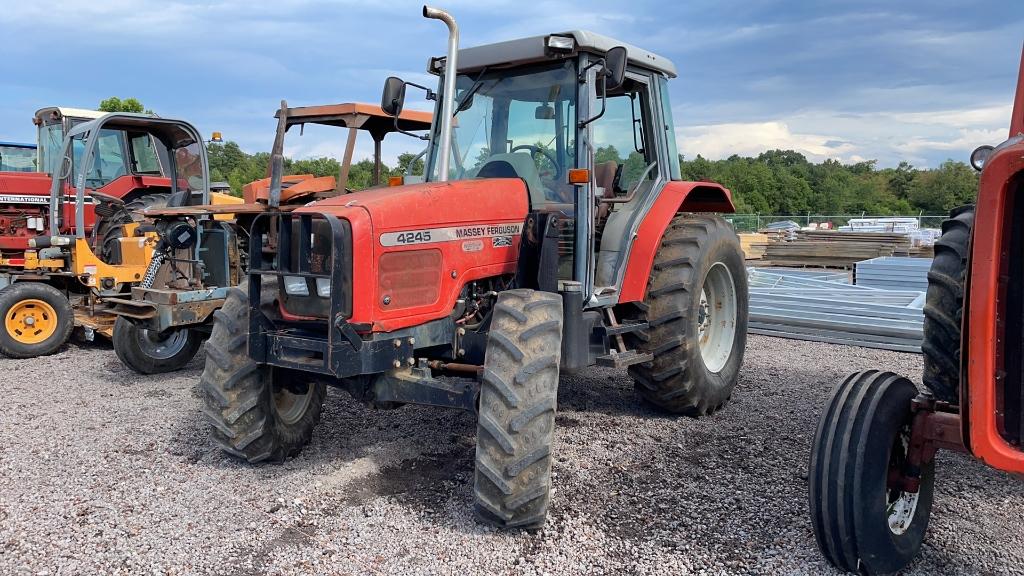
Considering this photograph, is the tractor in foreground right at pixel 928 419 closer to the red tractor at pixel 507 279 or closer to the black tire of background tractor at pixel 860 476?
the black tire of background tractor at pixel 860 476

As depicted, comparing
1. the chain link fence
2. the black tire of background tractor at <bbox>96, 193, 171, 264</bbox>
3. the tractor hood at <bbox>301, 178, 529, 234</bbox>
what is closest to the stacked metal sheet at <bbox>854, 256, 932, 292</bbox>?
the tractor hood at <bbox>301, 178, 529, 234</bbox>

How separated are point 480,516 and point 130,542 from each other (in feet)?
4.89

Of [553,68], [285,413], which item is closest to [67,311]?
[285,413]

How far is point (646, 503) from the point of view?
3.75 m

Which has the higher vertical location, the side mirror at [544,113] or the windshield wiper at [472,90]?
the windshield wiper at [472,90]

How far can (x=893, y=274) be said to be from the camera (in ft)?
35.7

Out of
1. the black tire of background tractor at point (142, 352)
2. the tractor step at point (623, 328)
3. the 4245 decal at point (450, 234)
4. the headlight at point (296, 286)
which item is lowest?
the black tire of background tractor at point (142, 352)

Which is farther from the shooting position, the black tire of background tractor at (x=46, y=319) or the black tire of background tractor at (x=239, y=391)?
the black tire of background tractor at (x=46, y=319)

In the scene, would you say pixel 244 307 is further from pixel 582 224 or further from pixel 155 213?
pixel 155 213

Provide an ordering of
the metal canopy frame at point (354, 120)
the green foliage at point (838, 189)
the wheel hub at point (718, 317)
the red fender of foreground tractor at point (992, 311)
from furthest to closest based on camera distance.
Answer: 1. the green foliage at point (838, 189)
2. the metal canopy frame at point (354, 120)
3. the wheel hub at point (718, 317)
4. the red fender of foreground tractor at point (992, 311)

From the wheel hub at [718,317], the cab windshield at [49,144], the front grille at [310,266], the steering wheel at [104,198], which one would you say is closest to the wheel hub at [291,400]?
the front grille at [310,266]

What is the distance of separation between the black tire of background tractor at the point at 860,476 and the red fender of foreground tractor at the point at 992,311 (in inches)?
16.5

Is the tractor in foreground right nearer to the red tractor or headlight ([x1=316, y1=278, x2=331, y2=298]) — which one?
the red tractor

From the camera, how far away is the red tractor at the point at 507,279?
3.48 m
